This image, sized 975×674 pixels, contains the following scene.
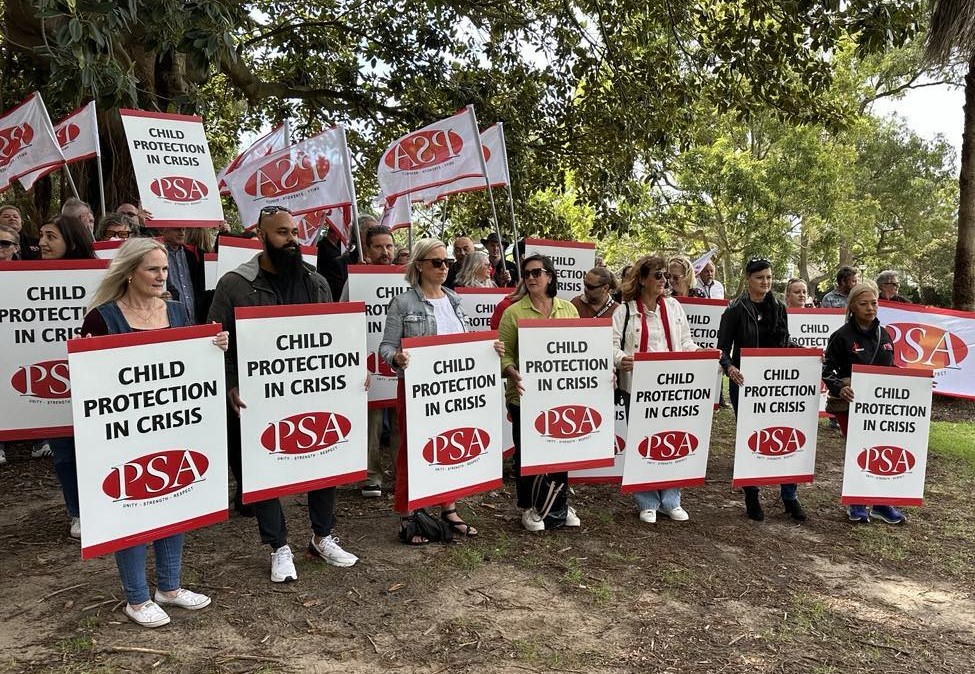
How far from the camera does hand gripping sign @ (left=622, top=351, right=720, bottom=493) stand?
575 centimetres

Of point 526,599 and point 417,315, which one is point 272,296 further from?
point 526,599

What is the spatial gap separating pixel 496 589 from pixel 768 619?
5.08ft

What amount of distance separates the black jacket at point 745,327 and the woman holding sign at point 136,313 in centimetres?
406

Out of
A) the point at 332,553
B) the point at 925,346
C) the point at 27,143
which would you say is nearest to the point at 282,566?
the point at 332,553

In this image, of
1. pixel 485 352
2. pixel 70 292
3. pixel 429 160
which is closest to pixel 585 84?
pixel 429 160

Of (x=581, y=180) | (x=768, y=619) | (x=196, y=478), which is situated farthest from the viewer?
(x=581, y=180)

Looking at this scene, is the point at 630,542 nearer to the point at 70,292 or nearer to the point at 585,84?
the point at 70,292

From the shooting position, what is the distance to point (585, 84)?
40.0 feet

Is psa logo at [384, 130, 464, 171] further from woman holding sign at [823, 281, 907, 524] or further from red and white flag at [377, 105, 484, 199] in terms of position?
woman holding sign at [823, 281, 907, 524]

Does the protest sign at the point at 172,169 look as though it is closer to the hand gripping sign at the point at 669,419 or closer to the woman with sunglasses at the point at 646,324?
the woman with sunglasses at the point at 646,324

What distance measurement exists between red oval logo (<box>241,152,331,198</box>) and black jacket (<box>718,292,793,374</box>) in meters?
3.94

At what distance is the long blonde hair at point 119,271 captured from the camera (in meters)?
3.79

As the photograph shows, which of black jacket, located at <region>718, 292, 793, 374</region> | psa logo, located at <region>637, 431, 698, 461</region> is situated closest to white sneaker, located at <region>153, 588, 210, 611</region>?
psa logo, located at <region>637, 431, 698, 461</region>

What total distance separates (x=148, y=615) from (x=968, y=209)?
39.4 feet
